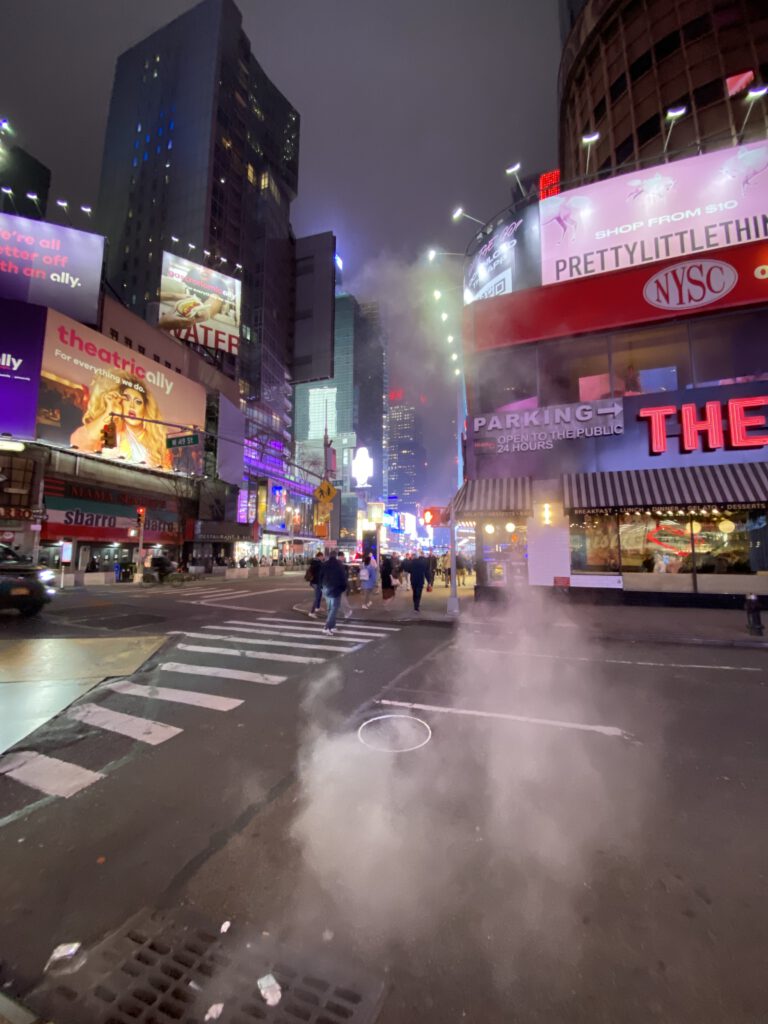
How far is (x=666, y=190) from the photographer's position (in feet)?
53.9

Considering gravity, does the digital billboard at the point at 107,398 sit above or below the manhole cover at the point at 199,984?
above

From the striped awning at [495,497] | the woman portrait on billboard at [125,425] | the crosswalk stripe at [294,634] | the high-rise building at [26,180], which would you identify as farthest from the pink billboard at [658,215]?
the high-rise building at [26,180]

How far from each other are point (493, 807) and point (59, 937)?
2769 mm

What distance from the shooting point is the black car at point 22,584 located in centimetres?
1156

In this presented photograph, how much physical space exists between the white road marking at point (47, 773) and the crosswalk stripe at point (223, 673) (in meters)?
2.76

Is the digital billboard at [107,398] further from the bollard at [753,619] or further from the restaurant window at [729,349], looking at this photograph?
the bollard at [753,619]

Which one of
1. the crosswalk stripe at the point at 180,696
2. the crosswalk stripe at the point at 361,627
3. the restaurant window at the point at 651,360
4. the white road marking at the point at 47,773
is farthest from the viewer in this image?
the restaurant window at the point at 651,360

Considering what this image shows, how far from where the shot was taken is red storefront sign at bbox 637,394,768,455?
13359 mm

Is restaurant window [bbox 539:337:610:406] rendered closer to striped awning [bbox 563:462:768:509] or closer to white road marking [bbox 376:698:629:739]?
striped awning [bbox 563:462:768:509]

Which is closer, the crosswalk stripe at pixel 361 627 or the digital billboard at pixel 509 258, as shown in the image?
the crosswalk stripe at pixel 361 627

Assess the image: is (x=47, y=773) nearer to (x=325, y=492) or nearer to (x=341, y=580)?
(x=341, y=580)

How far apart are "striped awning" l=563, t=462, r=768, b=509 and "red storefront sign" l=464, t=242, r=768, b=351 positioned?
5.43 m

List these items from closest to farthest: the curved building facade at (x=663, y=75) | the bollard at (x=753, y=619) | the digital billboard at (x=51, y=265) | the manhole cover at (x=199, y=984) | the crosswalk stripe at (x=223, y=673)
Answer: the manhole cover at (x=199, y=984) < the crosswalk stripe at (x=223, y=673) < the bollard at (x=753, y=619) < the curved building facade at (x=663, y=75) < the digital billboard at (x=51, y=265)

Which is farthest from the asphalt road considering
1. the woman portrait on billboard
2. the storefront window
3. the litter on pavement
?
the woman portrait on billboard
